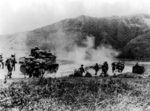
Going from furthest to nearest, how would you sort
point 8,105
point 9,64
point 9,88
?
1. point 9,64
2. point 9,88
3. point 8,105

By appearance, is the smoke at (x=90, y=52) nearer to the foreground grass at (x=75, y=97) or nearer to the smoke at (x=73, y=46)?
the smoke at (x=73, y=46)

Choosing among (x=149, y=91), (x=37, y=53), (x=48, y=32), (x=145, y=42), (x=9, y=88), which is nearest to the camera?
(x=149, y=91)

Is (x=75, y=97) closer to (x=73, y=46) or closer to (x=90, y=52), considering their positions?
(x=90, y=52)

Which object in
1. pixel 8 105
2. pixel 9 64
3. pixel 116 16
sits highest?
pixel 116 16

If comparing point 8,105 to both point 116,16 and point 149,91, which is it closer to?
point 149,91

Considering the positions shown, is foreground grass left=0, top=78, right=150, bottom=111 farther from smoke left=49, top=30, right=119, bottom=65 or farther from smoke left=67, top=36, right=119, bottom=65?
smoke left=49, top=30, right=119, bottom=65

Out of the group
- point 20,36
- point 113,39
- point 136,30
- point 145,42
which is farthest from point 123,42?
point 20,36
